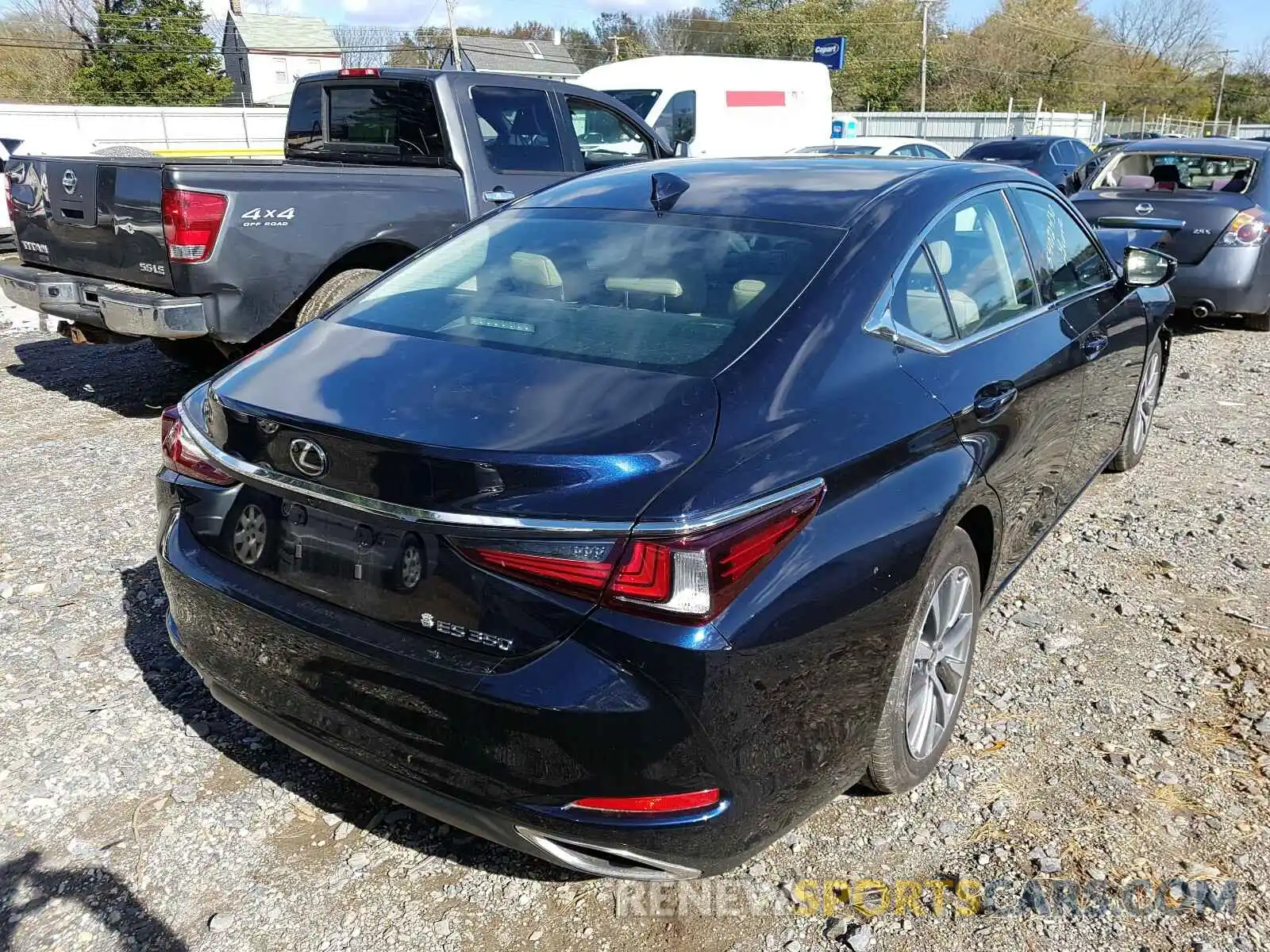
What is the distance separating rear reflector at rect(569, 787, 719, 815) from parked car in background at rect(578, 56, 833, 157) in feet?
45.1

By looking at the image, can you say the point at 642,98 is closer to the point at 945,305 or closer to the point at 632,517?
the point at 945,305

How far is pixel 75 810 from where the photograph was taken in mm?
2801

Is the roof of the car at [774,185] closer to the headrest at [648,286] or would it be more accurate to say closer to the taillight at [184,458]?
the headrest at [648,286]

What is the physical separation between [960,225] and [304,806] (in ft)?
8.31

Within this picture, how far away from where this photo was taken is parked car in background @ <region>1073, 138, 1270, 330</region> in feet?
26.8

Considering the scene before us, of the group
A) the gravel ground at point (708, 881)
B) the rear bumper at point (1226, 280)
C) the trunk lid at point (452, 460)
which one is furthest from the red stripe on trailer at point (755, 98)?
the trunk lid at point (452, 460)

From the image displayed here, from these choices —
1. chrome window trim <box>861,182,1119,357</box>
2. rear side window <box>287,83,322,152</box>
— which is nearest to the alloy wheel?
chrome window trim <box>861,182,1119,357</box>

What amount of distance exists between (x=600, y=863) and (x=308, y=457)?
41.6 inches

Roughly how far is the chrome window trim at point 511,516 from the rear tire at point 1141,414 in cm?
357

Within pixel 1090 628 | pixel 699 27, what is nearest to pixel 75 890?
pixel 1090 628

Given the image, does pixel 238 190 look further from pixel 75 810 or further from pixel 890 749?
pixel 890 749

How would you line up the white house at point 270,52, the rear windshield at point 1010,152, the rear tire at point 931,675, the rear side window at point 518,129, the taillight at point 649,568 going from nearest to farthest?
the taillight at point 649,568 → the rear tire at point 931,675 → the rear side window at point 518,129 → the rear windshield at point 1010,152 → the white house at point 270,52

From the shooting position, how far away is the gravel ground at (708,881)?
7.95 feet

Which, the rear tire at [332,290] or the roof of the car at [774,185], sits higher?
the roof of the car at [774,185]
